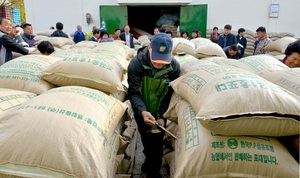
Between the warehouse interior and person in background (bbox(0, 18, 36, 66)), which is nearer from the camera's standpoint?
person in background (bbox(0, 18, 36, 66))

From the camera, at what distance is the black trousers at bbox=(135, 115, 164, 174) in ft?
6.81

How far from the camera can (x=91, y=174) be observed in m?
1.17

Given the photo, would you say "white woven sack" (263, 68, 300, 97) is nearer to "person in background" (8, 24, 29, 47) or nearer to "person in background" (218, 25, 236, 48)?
"person in background" (8, 24, 29, 47)

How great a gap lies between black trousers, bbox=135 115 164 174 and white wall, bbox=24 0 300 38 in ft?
25.4

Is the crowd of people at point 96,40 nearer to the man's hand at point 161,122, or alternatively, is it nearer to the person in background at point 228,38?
the person in background at point 228,38

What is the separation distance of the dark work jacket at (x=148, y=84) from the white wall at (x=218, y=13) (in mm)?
7667

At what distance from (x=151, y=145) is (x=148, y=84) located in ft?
1.67

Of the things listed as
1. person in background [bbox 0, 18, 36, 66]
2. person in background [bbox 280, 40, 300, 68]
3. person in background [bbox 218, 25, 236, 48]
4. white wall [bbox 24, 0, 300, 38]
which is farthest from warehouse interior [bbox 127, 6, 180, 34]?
person in background [bbox 280, 40, 300, 68]

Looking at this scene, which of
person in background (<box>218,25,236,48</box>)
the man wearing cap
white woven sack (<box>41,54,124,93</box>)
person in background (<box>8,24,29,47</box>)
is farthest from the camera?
person in background (<box>218,25,236,48</box>)

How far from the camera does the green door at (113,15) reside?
8.97 meters

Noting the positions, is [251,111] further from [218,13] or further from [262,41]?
[218,13]

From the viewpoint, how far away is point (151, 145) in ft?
6.90

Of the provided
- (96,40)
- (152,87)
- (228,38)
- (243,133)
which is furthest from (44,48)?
(228,38)

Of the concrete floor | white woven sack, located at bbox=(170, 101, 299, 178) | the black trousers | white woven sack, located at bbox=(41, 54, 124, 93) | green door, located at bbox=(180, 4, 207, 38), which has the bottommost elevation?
the concrete floor
